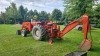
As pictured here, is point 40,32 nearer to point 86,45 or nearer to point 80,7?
point 86,45

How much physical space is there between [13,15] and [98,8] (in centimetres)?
3762

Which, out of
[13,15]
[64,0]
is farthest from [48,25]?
[13,15]

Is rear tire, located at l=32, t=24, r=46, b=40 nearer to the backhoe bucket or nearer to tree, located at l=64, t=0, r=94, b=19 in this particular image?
the backhoe bucket

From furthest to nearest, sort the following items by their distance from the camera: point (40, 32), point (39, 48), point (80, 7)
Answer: point (80, 7), point (40, 32), point (39, 48)

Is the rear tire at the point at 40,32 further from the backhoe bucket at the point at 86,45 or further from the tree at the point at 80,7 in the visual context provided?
the tree at the point at 80,7

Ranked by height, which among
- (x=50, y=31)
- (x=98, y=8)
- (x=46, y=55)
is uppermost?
(x=98, y=8)

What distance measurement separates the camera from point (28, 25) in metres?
12.0

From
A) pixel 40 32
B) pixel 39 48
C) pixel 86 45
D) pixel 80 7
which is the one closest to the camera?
pixel 86 45

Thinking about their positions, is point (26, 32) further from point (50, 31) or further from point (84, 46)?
point (84, 46)

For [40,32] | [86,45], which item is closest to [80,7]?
[40,32]

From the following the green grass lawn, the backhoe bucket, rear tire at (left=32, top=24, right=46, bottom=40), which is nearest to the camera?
the green grass lawn

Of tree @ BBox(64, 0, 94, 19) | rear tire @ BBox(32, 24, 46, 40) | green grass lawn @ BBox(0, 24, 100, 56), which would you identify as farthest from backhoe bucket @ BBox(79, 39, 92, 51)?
tree @ BBox(64, 0, 94, 19)

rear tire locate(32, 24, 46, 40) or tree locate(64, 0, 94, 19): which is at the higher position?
tree locate(64, 0, 94, 19)

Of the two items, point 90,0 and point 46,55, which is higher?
point 90,0
